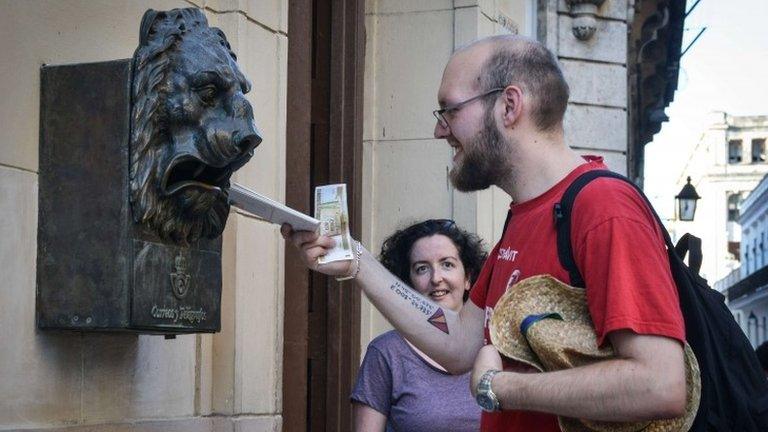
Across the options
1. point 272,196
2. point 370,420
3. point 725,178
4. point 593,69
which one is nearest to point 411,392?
point 370,420

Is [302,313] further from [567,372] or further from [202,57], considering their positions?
[567,372]

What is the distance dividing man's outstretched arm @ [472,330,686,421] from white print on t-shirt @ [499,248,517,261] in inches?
15.5

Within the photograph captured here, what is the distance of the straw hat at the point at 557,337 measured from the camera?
142 inches

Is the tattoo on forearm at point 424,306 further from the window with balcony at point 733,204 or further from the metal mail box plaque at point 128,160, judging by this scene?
the window with balcony at point 733,204

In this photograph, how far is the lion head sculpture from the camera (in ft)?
13.8

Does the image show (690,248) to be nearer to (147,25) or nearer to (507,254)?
(507,254)

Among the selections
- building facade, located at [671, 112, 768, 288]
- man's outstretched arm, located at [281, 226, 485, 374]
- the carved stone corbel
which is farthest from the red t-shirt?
building facade, located at [671, 112, 768, 288]

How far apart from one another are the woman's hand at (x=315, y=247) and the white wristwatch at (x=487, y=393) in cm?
79

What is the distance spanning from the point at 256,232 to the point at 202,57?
151 cm

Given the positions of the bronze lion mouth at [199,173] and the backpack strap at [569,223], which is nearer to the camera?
the backpack strap at [569,223]

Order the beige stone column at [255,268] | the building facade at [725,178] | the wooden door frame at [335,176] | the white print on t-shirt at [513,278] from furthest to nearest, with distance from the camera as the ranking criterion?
the building facade at [725,178] → the wooden door frame at [335,176] → the beige stone column at [255,268] → the white print on t-shirt at [513,278]

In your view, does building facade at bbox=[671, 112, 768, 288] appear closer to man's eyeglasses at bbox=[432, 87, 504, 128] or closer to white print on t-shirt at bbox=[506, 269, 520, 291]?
man's eyeglasses at bbox=[432, 87, 504, 128]

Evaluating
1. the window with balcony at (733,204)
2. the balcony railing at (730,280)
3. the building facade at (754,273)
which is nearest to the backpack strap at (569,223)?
the building facade at (754,273)

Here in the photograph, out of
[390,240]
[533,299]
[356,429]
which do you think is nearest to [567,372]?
[533,299]
